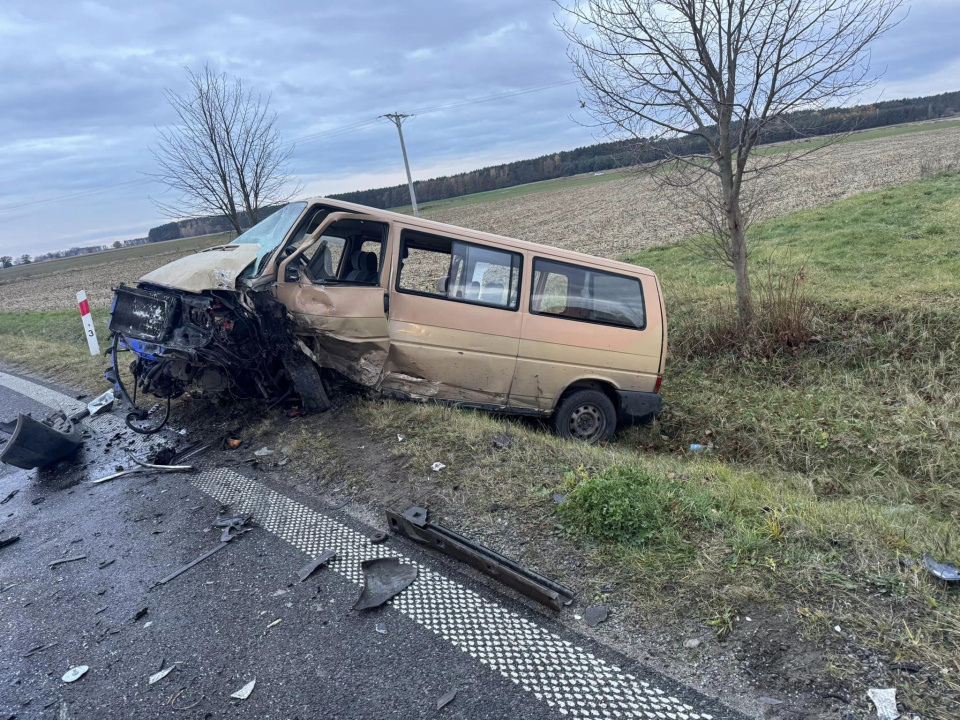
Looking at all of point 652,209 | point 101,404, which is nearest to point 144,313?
point 101,404

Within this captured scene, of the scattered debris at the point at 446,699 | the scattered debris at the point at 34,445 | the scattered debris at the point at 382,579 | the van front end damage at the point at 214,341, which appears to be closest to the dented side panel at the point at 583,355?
the van front end damage at the point at 214,341

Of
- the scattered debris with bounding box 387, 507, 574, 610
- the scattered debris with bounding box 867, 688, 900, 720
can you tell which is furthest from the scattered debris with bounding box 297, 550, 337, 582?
Answer: the scattered debris with bounding box 867, 688, 900, 720

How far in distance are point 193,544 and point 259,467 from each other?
114cm

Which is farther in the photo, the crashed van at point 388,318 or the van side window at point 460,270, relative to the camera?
the van side window at point 460,270

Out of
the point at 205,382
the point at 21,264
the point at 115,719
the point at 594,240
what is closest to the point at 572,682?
the point at 115,719

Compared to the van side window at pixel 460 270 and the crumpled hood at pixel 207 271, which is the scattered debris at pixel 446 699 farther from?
the crumpled hood at pixel 207 271

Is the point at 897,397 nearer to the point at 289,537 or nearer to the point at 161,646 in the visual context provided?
the point at 289,537

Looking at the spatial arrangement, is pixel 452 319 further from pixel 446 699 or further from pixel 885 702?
pixel 885 702

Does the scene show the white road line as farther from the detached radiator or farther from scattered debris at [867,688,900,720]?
the detached radiator

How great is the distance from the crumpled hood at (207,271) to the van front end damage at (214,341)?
9 centimetres

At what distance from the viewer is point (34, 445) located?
4.97 m

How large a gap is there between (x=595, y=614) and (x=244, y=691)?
5.43ft

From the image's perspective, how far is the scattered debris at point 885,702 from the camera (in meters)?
2.09

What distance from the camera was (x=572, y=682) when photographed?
7.96 feet
